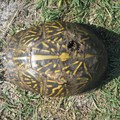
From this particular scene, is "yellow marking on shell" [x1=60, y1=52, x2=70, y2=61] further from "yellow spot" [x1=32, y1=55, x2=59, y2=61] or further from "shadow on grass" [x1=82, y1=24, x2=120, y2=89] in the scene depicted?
"shadow on grass" [x1=82, y1=24, x2=120, y2=89]

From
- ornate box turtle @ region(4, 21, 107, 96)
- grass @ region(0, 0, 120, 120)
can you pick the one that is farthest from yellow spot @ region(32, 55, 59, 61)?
grass @ region(0, 0, 120, 120)

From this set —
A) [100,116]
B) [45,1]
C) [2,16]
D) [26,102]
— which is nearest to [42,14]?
[45,1]

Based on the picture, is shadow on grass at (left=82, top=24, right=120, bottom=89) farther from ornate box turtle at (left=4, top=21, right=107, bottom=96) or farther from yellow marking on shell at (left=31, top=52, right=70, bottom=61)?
yellow marking on shell at (left=31, top=52, right=70, bottom=61)

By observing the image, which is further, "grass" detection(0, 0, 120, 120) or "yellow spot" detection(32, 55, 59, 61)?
"grass" detection(0, 0, 120, 120)

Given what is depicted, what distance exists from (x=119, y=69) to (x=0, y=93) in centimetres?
104

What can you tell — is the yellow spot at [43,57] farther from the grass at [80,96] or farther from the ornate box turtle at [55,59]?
the grass at [80,96]

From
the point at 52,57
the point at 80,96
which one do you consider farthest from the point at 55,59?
the point at 80,96

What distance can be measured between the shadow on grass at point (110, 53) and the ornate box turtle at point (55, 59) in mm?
392

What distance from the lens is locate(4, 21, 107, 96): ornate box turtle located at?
2.89 meters

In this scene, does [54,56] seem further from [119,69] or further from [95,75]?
[119,69]

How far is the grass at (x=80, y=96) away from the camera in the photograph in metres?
3.48

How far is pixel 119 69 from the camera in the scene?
11.4ft

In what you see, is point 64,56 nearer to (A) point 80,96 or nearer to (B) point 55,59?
(B) point 55,59

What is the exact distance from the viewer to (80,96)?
351 cm
